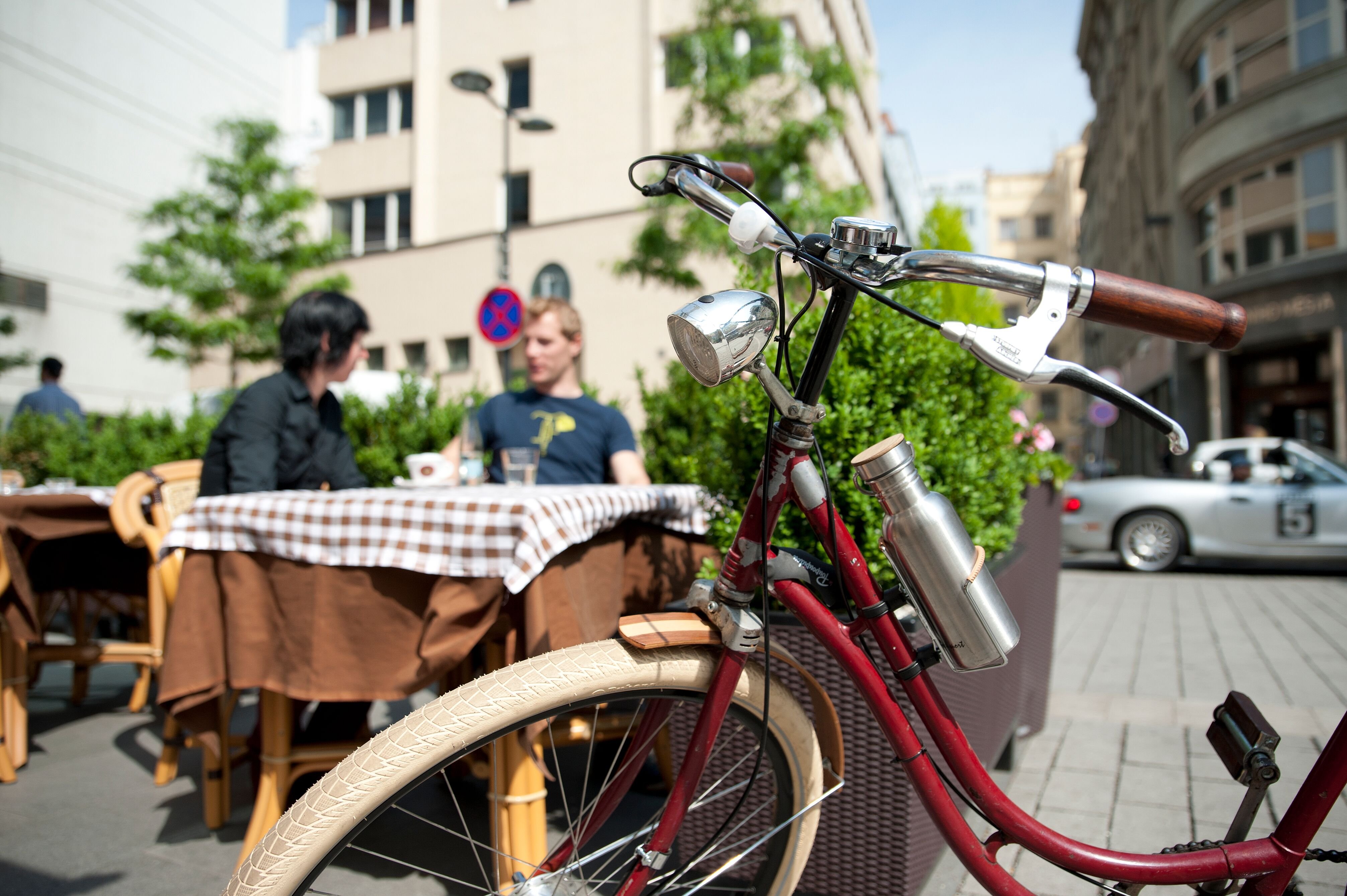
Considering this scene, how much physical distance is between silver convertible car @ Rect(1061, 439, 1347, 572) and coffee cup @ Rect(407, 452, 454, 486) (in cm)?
793

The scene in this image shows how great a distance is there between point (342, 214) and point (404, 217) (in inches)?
80.6

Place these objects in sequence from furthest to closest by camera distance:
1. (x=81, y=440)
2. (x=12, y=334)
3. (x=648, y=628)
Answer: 1. (x=12, y=334)
2. (x=81, y=440)
3. (x=648, y=628)

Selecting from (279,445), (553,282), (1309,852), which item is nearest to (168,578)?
(279,445)

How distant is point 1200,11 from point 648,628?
24.2 metres

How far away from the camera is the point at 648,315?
64.0 ft

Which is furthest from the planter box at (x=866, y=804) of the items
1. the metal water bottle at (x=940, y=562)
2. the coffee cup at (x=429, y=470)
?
the coffee cup at (x=429, y=470)

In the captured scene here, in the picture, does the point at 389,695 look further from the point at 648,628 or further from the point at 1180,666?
the point at 1180,666

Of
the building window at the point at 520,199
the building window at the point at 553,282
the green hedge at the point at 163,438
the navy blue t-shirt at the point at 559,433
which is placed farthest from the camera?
the building window at the point at 520,199

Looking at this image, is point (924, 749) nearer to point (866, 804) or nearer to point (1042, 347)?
point (866, 804)

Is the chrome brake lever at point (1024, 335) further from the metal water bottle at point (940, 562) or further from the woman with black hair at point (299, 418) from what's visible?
the woman with black hair at point (299, 418)

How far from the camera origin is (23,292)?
20.8 m

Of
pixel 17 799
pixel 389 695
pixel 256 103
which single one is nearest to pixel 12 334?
pixel 256 103

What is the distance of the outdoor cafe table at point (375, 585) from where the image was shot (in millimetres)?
2141

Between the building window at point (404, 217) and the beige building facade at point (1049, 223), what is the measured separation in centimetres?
4673
